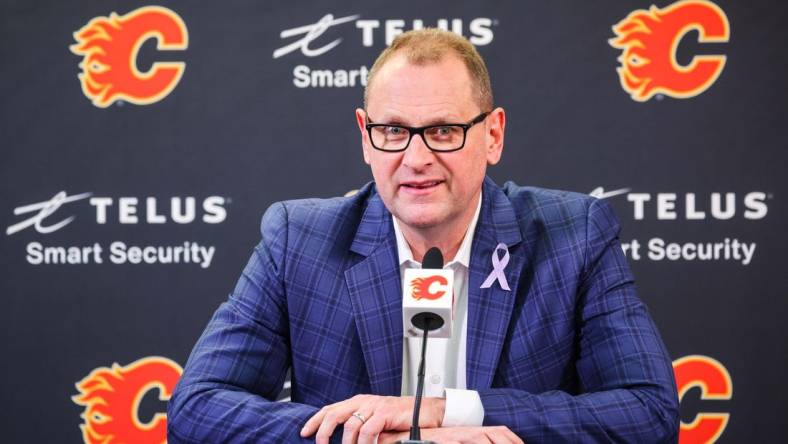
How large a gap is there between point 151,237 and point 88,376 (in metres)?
0.59

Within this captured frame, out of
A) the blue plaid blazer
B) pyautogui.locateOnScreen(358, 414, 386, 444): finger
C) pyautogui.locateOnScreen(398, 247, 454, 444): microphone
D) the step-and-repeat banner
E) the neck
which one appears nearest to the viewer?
pyautogui.locateOnScreen(398, 247, 454, 444): microphone

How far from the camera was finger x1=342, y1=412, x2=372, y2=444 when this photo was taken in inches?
66.0

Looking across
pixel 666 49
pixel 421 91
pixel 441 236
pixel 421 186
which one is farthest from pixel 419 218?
pixel 666 49

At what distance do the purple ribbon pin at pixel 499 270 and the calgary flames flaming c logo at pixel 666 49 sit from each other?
153 centimetres

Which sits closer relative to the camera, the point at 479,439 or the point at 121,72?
the point at 479,439

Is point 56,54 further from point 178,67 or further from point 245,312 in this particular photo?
point 245,312

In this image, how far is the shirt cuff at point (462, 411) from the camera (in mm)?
1739

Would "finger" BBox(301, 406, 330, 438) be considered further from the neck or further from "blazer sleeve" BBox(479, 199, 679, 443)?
the neck

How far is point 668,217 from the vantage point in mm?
3354

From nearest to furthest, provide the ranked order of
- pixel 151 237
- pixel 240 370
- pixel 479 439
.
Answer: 1. pixel 479 439
2. pixel 240 370
3. pixel 151 237

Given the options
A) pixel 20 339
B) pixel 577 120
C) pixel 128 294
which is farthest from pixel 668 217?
pixel 20 339

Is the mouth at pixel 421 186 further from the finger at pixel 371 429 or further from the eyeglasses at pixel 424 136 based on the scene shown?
the finger at pixel 371 429

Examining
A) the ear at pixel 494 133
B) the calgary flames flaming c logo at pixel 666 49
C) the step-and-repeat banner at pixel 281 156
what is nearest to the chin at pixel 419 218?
the ear at pixel 494 133

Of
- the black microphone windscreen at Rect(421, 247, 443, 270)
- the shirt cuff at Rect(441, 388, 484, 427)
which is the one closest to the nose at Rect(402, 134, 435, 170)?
the black microphone windscreen at Rect(421, 247, 443, 270)
